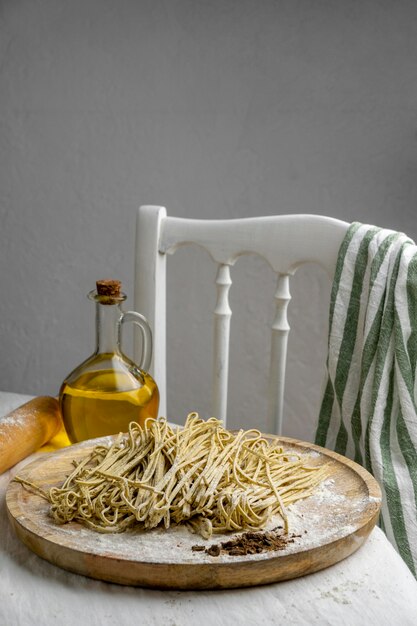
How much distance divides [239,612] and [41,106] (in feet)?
4.65

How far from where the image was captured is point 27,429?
0.89m

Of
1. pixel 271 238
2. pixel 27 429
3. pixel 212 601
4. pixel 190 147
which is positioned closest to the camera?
pixel 212 601

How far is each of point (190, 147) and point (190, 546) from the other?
1125 millimetres

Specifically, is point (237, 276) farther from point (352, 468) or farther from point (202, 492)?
point (202, 492)

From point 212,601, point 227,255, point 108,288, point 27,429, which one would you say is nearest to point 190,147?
point 227,255

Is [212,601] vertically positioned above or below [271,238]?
below

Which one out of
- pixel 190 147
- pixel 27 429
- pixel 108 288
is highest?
pixel 190 147

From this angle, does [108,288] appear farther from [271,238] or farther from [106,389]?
[271,238]

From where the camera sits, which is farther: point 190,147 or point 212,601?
point 190,147

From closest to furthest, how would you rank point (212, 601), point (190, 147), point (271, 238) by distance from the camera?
point (212, 601) → point (271, 238) → point (190, 147)

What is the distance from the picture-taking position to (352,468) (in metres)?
0.77

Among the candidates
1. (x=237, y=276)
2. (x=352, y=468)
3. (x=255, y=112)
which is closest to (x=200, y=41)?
(x=255, y=112)

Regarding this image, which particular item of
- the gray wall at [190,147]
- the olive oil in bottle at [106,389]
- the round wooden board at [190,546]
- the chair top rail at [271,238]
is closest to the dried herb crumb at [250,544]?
the round wooden board at [190,546]

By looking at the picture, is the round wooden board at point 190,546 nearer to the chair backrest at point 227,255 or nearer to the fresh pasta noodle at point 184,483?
the fresh pasta noodle at point 184,483
